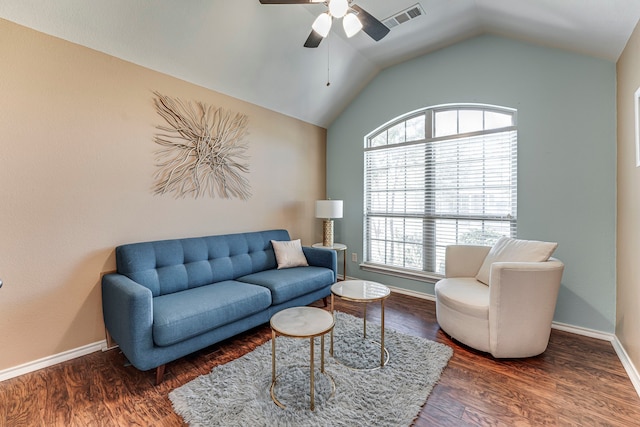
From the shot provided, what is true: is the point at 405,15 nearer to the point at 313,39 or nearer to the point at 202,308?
the point at 313,39

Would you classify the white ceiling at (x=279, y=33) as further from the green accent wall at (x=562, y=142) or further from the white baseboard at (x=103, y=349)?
the white baseboard at (x=103, y=349)

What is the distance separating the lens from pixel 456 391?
180 cm

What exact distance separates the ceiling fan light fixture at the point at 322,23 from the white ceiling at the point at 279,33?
0.92 metres

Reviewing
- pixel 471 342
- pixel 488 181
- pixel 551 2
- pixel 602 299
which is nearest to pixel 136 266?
pixel 471 342

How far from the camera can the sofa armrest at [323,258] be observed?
3.31 m

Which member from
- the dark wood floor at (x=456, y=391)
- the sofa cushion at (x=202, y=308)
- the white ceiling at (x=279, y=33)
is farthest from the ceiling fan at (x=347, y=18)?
the dark wood floor at (x=456, y=391)

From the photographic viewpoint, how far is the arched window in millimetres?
3084

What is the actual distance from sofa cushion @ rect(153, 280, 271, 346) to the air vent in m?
2.94

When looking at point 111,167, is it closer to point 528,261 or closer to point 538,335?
point 528,261

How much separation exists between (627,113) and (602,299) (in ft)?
5.26

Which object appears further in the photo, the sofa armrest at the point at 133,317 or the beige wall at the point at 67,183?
the beige wall at the point at 67,183

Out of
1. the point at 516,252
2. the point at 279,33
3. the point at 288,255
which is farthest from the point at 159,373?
the point at 279,33

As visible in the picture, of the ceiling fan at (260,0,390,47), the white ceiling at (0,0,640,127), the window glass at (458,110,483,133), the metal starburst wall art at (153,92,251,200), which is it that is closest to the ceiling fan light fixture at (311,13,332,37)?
the ceiling fan at (260,0,390,47)

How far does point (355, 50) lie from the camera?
342 centimetres
